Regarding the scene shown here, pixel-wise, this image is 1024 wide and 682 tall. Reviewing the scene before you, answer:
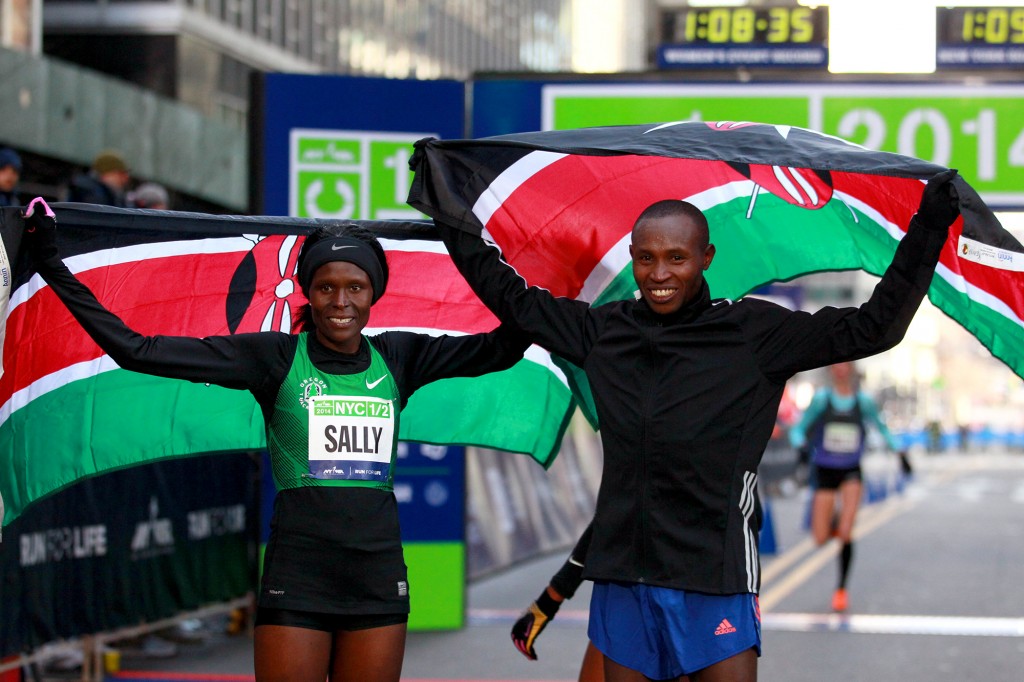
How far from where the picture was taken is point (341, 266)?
462 cm

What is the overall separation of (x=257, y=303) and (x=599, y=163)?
1380mm

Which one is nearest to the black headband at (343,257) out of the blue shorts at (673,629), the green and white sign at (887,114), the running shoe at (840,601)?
the blue shorts at (673,629)

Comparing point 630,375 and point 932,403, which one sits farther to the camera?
point 932,403

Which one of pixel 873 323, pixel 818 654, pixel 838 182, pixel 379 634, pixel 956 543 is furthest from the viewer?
pixel 956 543

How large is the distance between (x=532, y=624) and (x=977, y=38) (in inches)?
272

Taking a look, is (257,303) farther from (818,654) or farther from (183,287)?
(818,654)

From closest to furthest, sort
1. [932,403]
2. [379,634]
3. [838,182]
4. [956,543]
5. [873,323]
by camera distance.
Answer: [873,323] < [379,634] < [838,182] < [956,543] < [932,403]

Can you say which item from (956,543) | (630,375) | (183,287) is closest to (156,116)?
(956,543)

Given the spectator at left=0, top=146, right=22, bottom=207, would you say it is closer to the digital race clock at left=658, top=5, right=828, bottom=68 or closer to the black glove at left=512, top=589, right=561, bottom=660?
the black glove at left=512, top=589, right=561, bottom=660

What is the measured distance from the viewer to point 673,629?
4.13m

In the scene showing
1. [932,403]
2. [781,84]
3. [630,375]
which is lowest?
[932,403]

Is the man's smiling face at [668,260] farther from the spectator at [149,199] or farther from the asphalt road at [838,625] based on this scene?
the spectator at [149,199]

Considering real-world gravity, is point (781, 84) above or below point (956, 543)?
above

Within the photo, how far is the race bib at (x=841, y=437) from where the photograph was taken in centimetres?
1252
